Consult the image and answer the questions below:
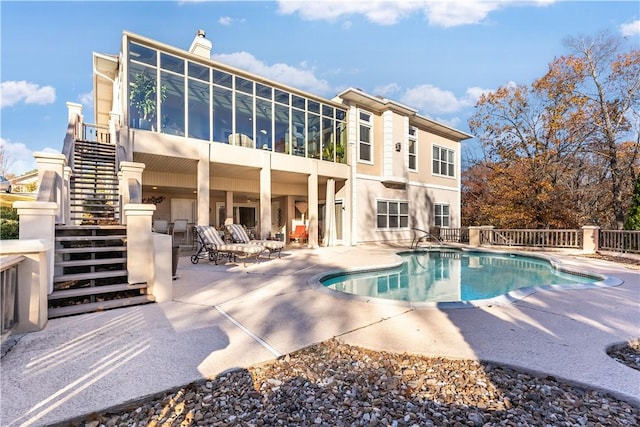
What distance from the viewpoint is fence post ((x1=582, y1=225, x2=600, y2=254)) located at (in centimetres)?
1040

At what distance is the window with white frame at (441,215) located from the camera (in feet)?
55.0

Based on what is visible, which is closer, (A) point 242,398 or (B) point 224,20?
(A) point 242,398

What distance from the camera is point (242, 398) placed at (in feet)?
6.55

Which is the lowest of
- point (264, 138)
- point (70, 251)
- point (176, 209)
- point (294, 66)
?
point (70, 251)

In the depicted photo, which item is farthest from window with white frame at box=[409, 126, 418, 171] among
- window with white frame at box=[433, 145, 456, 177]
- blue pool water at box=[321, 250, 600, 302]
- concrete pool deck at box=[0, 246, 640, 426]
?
concrete pool deck at box=[0, 246, 640, 426]

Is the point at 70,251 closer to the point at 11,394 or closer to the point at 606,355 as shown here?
the point at 11,394

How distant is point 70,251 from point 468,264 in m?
10.1

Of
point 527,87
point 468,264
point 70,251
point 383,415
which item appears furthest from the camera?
point 527,87

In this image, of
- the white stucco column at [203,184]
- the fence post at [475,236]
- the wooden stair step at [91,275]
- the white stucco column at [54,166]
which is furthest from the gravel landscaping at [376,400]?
the fence post at [475,236]

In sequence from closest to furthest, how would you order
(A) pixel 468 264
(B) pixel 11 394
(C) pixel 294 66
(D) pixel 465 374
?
(B) pixel 11 394
(D) pixel 465 374
(A) pixel 468 264
(C) pixel 294 66

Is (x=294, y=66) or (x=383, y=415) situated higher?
(x=294, y=66)

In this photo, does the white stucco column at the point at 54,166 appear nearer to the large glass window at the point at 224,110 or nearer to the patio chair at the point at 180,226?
the large glass window at the point at 224,110

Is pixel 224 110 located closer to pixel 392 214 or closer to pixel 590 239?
pixel 392 214

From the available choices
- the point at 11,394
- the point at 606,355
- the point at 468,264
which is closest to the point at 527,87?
the point at 468,264
